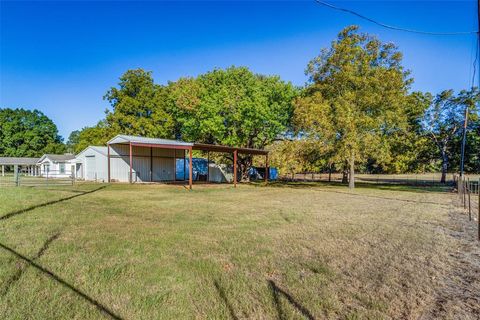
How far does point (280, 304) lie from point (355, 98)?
19813 mm

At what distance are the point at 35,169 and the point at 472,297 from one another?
A: 4804 centimetres

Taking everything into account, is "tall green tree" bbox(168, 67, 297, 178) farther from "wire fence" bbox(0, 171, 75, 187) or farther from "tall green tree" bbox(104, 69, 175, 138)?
"wire fence" bbox(0, 171, 75, 187)

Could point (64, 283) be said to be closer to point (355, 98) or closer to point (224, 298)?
point (224, 298)

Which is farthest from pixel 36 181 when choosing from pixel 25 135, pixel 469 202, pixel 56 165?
pixel 25 135

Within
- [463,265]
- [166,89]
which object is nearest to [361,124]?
[463,265]

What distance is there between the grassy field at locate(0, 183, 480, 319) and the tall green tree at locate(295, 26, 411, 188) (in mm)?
12567

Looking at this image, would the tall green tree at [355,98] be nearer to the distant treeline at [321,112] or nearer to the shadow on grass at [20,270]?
the distant treeline at [321,112]

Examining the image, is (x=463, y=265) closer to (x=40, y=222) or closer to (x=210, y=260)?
(x=210, y=260)

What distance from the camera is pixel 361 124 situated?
19.8 metres

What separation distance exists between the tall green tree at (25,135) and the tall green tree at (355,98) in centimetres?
4898

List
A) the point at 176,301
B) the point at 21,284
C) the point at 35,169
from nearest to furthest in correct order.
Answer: the point at 176,301 → the point at 21,284 → the point at 35,169

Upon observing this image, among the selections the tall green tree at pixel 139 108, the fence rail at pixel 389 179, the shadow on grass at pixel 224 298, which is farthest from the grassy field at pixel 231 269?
the tall green tree at pixel 139 108

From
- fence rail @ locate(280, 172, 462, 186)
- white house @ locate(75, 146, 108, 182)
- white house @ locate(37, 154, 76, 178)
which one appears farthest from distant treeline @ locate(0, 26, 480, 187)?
white house @ locate(75, 146, 108, 182)

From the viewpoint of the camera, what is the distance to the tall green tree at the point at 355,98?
19.7 meters
